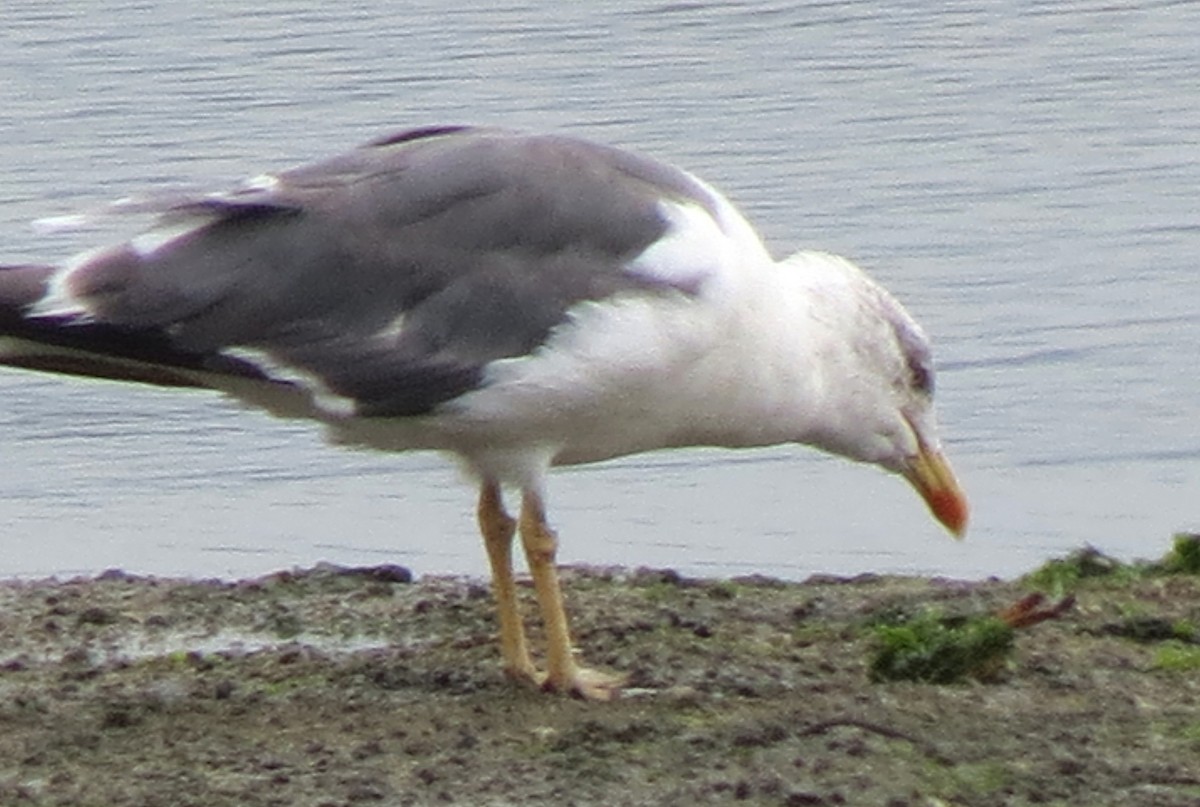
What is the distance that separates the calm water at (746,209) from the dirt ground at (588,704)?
5.95 ft

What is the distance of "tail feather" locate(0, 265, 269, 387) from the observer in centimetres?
727

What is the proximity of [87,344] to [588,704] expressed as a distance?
1.40 m

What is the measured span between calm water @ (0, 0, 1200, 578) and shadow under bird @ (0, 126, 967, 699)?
2.98 m

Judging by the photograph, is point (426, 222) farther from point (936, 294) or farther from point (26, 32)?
point (26, 32)

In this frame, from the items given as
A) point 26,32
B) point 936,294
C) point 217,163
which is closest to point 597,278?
point 936,294

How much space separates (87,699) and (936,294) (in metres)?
6.64

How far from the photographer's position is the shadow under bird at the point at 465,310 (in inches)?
286

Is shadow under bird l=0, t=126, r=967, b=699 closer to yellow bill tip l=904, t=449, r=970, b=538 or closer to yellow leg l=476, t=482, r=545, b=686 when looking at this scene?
yellow leg l=476, t=482, r=545, b=686

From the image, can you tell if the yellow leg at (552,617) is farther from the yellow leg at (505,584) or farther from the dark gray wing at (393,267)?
the dark gray wing at (393,267)

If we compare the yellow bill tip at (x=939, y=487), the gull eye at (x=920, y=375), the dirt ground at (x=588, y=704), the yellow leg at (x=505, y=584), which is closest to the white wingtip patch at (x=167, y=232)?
the yellow leg at (x=505, y=584)

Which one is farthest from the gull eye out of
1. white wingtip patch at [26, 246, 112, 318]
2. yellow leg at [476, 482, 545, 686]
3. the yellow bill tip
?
white wingtip patch at [26, 246, 112, 318]

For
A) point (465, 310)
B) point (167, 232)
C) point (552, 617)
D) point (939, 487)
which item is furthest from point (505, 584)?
point (939, 487)

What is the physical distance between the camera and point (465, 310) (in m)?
7.36

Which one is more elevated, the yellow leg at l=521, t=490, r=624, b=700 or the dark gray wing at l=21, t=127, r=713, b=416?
the dark gray wing at l=21, t=127, r=713, b=416
